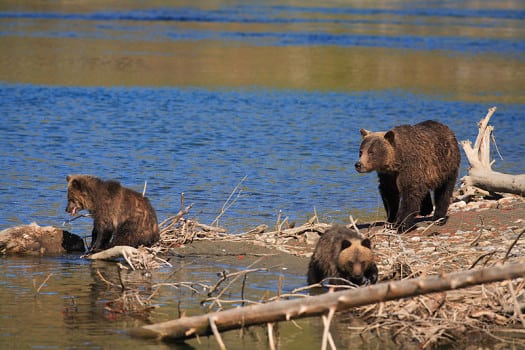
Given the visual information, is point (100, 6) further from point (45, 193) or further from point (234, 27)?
point (45, 193)

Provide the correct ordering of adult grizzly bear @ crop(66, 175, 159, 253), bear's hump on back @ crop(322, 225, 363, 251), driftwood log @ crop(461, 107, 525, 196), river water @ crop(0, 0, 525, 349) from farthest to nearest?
driftwood log @ crop(461, 107, 525, 196) < river water @ crop(0, 0, 525, 349) < adult grizzly bear @ crop(66, 175, 159, 253) < bear's hump on back @ crop(322, 225, 363, 251)

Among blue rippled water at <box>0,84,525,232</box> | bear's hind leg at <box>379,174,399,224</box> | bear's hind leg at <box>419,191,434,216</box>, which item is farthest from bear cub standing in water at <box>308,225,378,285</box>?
bear's hind leg at <box>419,191,434,216</box>

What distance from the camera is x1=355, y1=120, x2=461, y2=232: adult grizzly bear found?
12.1m

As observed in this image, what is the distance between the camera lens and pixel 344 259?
949cm

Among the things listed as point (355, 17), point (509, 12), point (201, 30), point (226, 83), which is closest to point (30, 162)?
point (226, 83)

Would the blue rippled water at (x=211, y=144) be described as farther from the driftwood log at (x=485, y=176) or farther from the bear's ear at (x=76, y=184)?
the bear's ear at (x=76, y=184)

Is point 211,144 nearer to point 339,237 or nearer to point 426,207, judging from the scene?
point 426,207

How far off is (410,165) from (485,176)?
1973 mm

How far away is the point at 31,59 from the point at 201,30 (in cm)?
1465

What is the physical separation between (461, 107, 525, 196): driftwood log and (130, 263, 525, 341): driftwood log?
6.26m

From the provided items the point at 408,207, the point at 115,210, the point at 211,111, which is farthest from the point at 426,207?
the point at 211,111

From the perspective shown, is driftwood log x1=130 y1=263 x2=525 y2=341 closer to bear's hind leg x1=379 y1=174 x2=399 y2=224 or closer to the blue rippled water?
bear's hind leg x1=379 y1=174 x2=399 y2=224

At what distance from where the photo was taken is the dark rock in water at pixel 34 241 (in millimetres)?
11438

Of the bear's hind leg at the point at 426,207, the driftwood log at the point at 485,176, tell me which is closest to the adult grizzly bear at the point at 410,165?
the bear's hind leg at the point at 426,207
